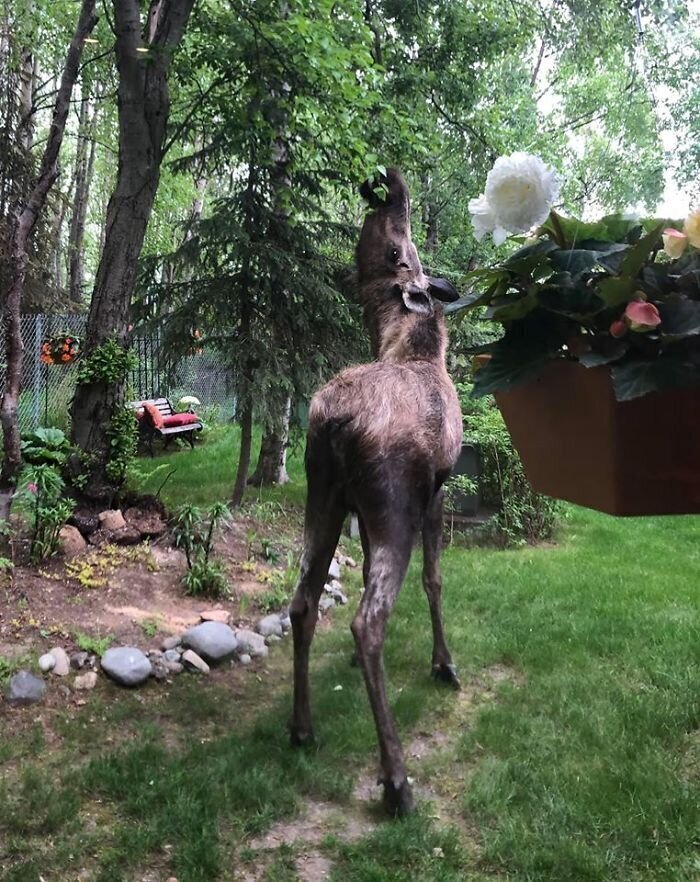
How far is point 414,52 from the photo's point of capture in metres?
6.91

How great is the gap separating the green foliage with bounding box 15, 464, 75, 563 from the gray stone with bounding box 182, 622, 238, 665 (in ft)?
3.82

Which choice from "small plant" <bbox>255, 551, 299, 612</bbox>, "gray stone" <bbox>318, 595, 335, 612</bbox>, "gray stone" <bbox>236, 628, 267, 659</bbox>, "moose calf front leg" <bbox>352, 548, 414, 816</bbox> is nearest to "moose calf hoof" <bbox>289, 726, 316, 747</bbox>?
"moose calf front leg" <bbox>352, 548, 414, 816</bbox>

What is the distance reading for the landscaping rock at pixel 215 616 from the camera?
4289mm

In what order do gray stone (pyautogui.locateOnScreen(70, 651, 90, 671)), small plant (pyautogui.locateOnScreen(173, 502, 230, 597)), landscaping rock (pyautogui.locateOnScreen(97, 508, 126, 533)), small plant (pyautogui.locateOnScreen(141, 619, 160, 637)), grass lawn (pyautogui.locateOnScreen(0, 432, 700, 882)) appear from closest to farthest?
grass lawn (pyautogui.locateOnScreen(0, 432, 700, 882)) → gray stone (pyautogui.locateOnScreen(70, 651, 90, 671)) → small plant (pyautogui.locateOnScreen(141, 619, 160, 637)) → small plant (pyautogui.locateOnScreen(173, 502, 230, 597)) → landscaping rock (pyautogui.locateOnScreen(97, 508, 126, 533))

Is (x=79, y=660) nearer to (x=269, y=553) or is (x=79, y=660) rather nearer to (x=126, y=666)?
(x=126, y=666)

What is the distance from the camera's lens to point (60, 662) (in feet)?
11.8

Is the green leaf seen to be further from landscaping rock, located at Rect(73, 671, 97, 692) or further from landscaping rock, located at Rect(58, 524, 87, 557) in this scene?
landscaping rock, located at Rect(58, 524, 87, 557)

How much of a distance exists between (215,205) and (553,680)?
4630 millimetres

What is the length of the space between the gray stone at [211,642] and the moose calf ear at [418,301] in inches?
84.0

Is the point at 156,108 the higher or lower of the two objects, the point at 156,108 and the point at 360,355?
the higher

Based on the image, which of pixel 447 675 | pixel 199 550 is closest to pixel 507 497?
pixel 199 550

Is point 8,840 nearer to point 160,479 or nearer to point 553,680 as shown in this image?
point 553,680

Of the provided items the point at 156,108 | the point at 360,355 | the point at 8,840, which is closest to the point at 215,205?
the point at 156,108

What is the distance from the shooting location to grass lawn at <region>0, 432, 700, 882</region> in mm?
2377
